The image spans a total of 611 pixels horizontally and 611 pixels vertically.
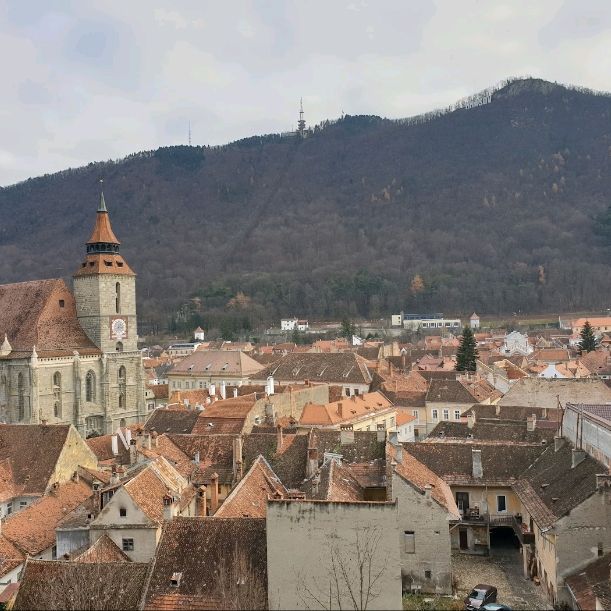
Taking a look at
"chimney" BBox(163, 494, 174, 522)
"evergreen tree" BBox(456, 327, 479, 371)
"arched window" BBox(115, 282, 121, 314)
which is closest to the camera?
"chimney" BBox(163, 494, 174, 522)

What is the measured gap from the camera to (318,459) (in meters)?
36.9

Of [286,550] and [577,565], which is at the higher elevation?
[286,550]

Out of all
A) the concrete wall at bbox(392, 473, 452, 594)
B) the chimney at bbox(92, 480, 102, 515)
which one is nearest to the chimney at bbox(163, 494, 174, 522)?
the chimney at bbox(92, 480, 102, 515)

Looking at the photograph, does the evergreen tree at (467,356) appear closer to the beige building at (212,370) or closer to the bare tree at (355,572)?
the beige building at (212,370)

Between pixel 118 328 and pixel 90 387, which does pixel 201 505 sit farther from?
pixel 118 328

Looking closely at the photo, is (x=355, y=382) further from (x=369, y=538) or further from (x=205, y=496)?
(x=369, y=538)

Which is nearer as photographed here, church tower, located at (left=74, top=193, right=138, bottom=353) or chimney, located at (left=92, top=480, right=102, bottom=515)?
chimney, located at (left=92, top=480, right=102, bottom=515)

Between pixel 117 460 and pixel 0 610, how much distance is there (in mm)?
18026

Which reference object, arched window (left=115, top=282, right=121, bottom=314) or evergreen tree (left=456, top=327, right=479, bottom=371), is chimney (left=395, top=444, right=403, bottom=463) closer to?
arched window (left=115, top=282, right=121, bottom=314)

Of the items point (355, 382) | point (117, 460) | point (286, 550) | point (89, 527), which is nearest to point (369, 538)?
point (286, 550)

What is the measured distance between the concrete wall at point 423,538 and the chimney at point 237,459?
9.75 m

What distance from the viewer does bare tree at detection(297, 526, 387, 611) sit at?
21.8m

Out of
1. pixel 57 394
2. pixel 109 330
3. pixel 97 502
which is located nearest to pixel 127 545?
pixel 97 502

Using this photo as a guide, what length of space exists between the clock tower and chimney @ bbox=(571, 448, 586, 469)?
48.3 m
